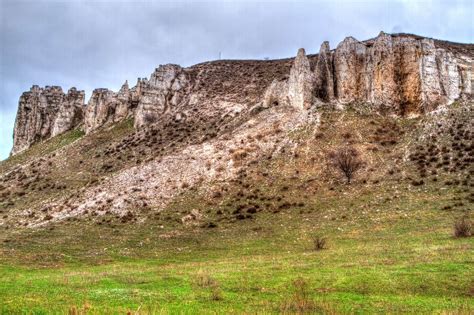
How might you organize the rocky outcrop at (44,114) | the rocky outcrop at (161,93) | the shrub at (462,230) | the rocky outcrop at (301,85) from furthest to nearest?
the rocky outcrop at (44,114) → the rocky outcrop at (161,93) → the rocky outcrop at (301,85) → the shrub at (462,230)

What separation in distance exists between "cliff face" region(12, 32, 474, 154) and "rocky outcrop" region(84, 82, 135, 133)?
0.16 m

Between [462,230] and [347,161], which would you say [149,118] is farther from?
[462,230]

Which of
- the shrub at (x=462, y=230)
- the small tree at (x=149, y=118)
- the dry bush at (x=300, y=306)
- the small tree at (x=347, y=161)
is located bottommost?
the dry bush at (x=300, y=306)

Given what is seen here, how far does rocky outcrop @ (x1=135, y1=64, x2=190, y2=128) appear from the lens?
79188mm

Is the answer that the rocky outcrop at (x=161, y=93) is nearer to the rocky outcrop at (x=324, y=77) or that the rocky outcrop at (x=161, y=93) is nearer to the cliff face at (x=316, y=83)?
the cliff face at (x=316, y=83)

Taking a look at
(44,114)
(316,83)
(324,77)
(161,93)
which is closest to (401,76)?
(324,77)

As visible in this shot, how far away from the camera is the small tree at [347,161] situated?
48.4m

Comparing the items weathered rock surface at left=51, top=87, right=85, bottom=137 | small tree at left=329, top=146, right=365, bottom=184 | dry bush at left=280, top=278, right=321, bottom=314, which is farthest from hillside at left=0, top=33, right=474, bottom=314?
weathered rock surface at left=51, top=87, right=85, bottom=137

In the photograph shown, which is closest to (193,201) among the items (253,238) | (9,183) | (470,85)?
(253,238)

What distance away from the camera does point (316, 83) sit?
67000mm

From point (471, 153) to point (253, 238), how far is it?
2822 cm

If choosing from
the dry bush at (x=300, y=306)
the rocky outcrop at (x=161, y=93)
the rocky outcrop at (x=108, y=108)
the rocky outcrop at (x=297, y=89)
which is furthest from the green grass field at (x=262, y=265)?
the rocky outcrop at (x=108, y=108)

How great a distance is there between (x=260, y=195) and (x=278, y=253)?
17.9 meters

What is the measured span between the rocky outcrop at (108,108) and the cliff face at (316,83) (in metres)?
0.16
